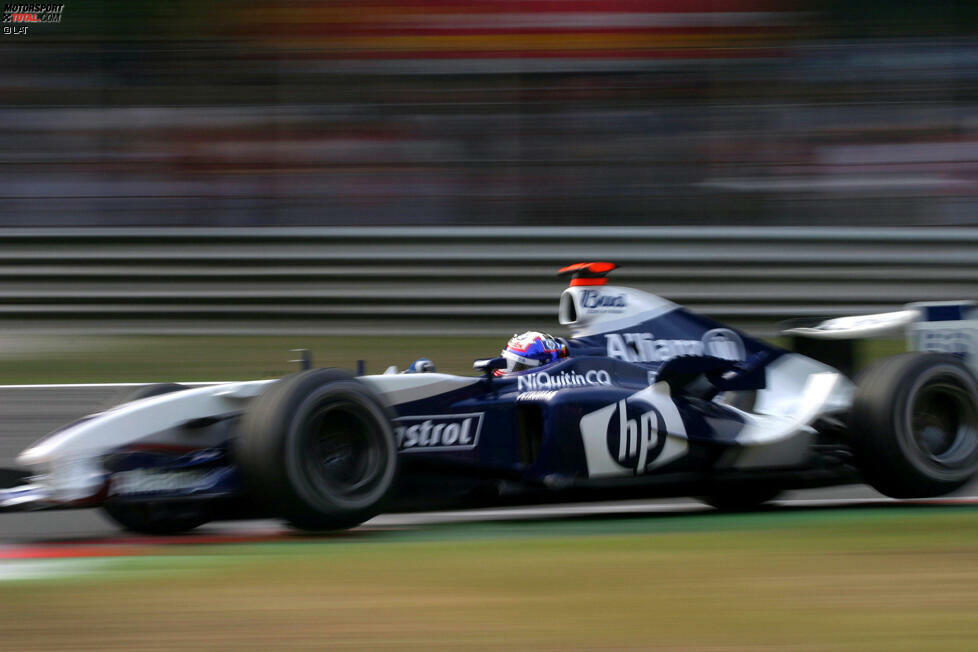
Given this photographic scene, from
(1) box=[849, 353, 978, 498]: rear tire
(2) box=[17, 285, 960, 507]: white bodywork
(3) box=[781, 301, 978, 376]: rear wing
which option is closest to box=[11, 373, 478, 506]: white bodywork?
(2) box=[17, 285, 960, 507]: white bodywork

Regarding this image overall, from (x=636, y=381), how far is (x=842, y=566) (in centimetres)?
168

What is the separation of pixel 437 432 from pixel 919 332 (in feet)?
7.91

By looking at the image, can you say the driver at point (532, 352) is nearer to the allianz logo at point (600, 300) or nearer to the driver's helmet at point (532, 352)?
the driver's helmet at point (532, 352)

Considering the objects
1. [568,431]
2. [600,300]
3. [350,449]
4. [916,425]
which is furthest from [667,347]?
[350,449]

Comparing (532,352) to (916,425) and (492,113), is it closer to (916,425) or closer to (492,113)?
(916,425)

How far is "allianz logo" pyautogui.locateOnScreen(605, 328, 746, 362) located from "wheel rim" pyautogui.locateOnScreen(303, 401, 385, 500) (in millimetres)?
1275

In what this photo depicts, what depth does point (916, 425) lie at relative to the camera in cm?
574

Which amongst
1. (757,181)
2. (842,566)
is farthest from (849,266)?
(842,566)

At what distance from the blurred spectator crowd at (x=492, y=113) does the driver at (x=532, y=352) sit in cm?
448

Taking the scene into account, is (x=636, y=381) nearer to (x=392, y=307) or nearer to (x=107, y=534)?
(x=107, y=534)

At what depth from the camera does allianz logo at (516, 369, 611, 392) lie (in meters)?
5.24

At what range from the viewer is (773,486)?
5.63 metres

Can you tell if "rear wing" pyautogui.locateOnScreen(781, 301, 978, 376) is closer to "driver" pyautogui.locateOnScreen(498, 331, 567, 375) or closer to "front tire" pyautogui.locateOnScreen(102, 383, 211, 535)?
"driver" pyautogui.locateOnScreen(498, 331, 567, 375)

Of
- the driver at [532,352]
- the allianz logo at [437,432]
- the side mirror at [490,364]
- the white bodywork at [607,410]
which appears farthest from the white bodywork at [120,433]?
the driver at [532,352]
